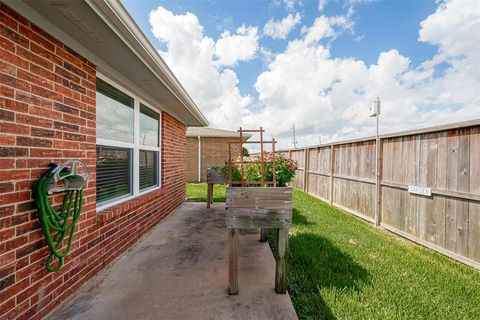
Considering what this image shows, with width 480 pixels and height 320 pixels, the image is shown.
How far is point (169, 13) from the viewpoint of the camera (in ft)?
13.6

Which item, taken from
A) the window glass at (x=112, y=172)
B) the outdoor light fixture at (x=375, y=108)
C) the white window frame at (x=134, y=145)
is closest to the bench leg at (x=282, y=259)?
the white window frame at (x=134, y=145)

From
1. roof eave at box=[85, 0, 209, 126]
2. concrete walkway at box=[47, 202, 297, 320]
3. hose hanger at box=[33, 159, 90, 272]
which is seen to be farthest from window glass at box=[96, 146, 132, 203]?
roof eave at box=[85, 0, 209, 126]

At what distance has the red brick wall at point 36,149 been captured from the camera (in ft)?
4.90

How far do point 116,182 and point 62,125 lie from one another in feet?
4.38

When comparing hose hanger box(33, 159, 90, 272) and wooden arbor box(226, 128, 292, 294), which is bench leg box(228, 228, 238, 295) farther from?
hose hanger box(33, 159, 90, 272)

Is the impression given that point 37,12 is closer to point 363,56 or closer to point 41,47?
point 41,47

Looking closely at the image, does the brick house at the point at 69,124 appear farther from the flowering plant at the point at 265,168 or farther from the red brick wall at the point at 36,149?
the flowering plant at the point at 265,168

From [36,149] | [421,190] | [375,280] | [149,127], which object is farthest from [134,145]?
[421,190]

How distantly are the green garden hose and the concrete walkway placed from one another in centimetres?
54

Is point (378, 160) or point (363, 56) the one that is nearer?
point (378, 160)

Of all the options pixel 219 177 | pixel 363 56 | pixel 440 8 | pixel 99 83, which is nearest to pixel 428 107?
pixel 363 56

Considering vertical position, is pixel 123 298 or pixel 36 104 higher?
pixel 36 104

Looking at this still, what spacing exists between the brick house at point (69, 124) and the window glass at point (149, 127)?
0.29 meters

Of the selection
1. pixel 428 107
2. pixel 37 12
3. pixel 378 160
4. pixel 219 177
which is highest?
pixel 428 107
